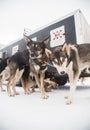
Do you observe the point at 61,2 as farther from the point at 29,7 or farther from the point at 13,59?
the point at 13,59

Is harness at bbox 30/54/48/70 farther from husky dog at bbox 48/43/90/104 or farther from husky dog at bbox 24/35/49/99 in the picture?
husky dog at bbox 48/43/90/104

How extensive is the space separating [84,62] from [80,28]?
33 cm

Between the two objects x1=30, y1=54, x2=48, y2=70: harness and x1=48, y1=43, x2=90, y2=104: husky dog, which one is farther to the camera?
x1=30, y1=54, x2=48, y2=70: harness

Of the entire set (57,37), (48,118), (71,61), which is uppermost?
(57,37)

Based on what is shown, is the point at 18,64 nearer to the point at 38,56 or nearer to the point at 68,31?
the point at 38,56

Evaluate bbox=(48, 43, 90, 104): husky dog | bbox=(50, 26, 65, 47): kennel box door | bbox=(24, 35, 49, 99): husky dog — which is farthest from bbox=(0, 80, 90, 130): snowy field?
bbox=(50, 26, 65, 47): kennel box door

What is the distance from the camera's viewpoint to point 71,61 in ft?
2.26

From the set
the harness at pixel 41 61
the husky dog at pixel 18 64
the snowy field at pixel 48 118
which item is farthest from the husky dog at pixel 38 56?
the snowy field at pixel 48 118

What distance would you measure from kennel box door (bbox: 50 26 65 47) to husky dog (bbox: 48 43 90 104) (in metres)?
0.34

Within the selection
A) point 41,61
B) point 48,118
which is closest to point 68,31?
point 41,61

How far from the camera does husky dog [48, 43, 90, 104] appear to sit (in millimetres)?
677

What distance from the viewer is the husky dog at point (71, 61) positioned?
0.68m

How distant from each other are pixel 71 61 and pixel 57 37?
0.43 m

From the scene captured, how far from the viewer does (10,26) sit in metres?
0.76
